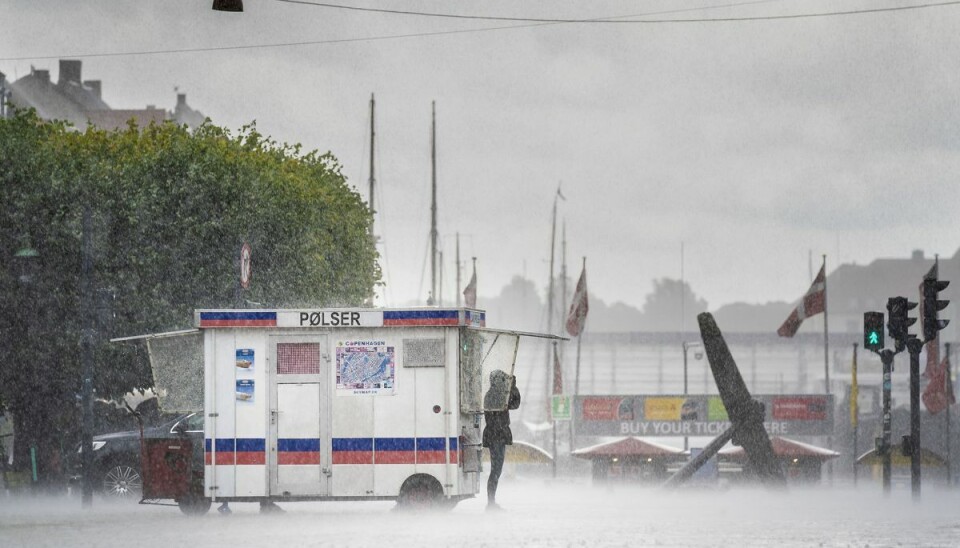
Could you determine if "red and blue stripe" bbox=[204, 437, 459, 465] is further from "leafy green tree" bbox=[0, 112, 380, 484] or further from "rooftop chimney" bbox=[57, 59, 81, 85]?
"rooftop chimney" bbox=[57, 59, 81, 85]

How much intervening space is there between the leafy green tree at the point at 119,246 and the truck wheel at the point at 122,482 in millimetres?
12033

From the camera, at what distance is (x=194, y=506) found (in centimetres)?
2316

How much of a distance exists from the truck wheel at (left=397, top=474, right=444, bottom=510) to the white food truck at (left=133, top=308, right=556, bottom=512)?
0.05ft

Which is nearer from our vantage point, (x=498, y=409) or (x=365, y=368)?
(x=365, y=368)

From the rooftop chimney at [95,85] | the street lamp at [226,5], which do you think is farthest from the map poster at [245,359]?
the rooftop chimney at [95,85]

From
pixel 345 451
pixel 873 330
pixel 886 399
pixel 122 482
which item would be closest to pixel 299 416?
pixel 345 451

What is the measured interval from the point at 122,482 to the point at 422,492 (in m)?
9.49

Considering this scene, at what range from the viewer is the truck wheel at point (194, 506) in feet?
75.2

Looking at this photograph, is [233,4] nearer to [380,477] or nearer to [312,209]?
[380,477]

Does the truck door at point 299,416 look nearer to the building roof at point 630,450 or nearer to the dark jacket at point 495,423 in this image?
the dark jacket at point 495,423

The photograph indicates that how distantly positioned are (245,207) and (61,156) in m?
5.26

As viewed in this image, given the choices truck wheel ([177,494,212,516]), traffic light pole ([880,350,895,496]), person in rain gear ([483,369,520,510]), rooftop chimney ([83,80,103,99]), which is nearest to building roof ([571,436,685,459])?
traffic light pole ([880,350,895,496])

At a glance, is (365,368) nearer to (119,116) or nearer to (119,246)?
(119,246)

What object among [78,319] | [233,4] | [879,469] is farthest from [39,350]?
[879,469]
